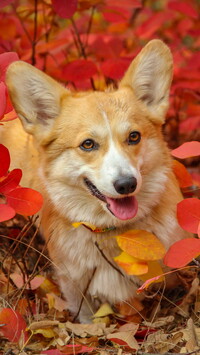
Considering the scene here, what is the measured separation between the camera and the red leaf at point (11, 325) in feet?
8.92

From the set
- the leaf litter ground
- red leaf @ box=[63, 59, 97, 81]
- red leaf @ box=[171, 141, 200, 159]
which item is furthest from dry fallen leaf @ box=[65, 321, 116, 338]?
red leaf @ box=[63, 59, 97, 81]

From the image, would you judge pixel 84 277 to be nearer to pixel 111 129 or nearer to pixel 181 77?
pixel 111 129

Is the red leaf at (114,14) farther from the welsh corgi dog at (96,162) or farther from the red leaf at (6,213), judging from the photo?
the red leaf at (6,213)

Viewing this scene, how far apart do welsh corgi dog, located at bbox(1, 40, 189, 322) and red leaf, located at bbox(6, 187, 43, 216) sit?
1.28ft

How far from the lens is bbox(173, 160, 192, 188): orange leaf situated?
330cm

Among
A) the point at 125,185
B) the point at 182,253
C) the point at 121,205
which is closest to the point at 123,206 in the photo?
the point at 121,205

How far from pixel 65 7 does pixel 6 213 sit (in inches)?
56.8

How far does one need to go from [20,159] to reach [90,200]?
94 cm

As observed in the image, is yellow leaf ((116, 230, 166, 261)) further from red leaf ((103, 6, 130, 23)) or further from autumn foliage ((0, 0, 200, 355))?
red leaf ((103, 6, 130, 23))

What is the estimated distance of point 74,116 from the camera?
304cm

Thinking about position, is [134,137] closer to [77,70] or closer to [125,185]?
[125,185]

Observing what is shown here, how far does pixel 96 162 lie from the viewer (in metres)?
2.89

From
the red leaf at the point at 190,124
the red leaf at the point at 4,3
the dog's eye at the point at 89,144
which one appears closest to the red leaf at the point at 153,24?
the red leaf at the point at 190,124

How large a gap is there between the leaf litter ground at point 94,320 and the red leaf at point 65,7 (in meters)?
1.23
